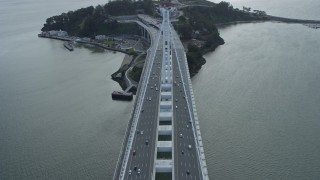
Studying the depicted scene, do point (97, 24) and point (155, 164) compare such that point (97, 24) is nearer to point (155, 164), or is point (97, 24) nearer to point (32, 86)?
point (32, 86)

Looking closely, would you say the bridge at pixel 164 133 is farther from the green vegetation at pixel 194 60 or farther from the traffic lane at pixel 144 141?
the green vegetation at pixel 194 60

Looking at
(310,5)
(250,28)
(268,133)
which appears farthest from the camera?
(310,5)

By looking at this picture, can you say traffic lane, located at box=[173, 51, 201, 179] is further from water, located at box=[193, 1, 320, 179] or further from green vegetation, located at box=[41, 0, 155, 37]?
green vegetation, located at box=[41, 0, 155, 37]

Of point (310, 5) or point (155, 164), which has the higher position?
point (310, 5)

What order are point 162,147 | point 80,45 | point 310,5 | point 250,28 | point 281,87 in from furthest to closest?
point 310,5, point 250,28, point 80,45, point 281,87, point 162,147

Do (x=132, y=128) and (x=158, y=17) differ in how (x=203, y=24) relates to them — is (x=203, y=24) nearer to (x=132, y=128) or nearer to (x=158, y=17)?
(x=158, y=17)

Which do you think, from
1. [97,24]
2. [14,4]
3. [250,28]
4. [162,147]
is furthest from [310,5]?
[14,4]
